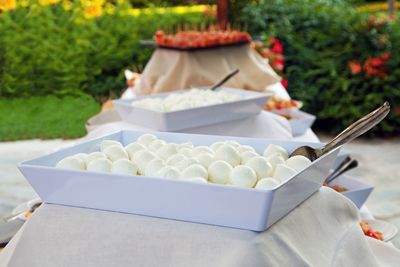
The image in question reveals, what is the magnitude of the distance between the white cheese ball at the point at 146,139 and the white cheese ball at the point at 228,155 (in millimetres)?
183

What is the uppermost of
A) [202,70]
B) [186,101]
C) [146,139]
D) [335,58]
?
[146,139]

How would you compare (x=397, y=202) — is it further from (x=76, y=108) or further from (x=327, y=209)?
(x=76, y=108)

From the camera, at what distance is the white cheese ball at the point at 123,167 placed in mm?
1009

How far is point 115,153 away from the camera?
1.09m

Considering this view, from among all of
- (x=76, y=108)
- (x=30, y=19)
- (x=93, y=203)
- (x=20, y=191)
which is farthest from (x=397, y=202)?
(x=30, y=19)

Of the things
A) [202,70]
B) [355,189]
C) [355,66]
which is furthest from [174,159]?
[355,66]

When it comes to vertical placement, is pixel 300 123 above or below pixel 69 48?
above

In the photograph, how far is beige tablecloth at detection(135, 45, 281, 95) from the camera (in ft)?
8.91

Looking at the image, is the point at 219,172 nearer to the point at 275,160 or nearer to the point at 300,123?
the point at 275,160

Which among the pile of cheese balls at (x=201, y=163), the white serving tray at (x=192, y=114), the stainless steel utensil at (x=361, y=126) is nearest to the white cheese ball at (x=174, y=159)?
the pile of cheese balls at (x=201, y=163)

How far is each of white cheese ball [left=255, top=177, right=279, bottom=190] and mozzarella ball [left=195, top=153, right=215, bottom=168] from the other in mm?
118

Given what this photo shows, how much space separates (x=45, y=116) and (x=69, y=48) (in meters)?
0.74

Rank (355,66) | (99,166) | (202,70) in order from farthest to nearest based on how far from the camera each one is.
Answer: (355,66), (202,70), (99,166)

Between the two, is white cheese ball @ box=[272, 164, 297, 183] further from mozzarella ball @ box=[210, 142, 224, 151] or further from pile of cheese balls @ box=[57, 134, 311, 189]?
mozzarella ball @ box=[210, 142, 224, 151]
